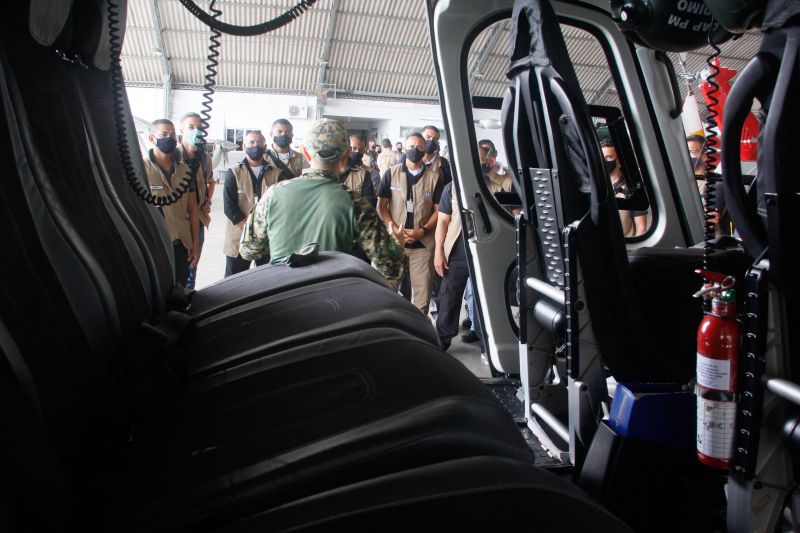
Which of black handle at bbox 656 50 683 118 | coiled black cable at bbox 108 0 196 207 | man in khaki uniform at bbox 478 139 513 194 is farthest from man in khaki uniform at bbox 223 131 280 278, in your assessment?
coiled black cable at bbox 108 0 196 207

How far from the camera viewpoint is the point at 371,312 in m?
1.34

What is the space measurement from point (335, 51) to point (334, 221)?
14.1m

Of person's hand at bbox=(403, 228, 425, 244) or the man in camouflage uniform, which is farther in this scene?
person's hand at bbox=(403, 228, 425, 244)

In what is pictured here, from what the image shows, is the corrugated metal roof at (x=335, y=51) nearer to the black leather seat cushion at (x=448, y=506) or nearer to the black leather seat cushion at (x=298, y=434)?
the black leather seat cushion at (x=298, y=434)

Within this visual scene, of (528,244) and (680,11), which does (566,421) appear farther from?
(680,11)

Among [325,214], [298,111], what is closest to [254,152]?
[325,214]

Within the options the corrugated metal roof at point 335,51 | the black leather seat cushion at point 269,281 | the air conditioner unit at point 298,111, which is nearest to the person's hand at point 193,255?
the black leather seat cushion at point 269,281

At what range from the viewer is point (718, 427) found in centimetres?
142

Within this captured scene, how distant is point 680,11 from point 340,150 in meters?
2.05

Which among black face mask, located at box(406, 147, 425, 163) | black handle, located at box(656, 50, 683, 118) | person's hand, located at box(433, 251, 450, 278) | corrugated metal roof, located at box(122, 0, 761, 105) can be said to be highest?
corrugated metal roof, located at box(122, 0, 761, 105)

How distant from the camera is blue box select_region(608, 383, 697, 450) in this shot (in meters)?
1.66

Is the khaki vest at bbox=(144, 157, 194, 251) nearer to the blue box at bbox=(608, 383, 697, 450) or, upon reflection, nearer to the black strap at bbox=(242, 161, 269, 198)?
the black strap at bbox=(242, 161, 269, 198)

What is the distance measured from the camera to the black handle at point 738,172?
4.56 feet

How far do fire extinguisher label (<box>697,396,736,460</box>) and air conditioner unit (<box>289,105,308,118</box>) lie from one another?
17.0 meters
